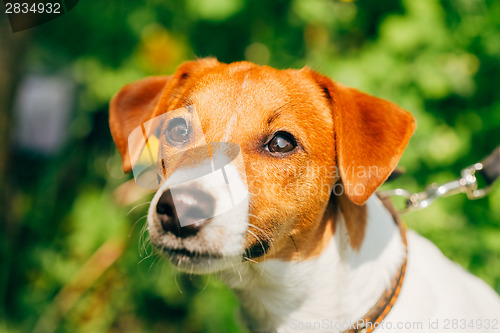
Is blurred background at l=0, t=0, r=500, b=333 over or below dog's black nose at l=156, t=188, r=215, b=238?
below

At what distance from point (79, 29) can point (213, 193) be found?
8.94ft

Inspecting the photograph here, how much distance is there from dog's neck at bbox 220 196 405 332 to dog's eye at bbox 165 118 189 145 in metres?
0.62

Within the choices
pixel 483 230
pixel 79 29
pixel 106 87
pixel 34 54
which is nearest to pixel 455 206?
pixel 483 230

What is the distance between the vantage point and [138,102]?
2.38 m

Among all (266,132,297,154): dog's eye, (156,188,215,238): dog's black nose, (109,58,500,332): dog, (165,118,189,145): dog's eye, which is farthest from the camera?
(165,118,189,145): dog's eye

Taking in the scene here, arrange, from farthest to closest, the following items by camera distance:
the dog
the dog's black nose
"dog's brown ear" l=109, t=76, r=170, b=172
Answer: "dog's brown ear" l=109, t=76, r=170, b=172
the dog
the dog's black nose

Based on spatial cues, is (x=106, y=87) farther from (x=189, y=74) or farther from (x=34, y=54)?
(x=189, y=74)

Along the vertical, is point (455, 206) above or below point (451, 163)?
below

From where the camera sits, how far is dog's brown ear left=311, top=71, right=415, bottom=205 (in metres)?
1.81

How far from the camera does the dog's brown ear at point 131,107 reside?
2.32 m

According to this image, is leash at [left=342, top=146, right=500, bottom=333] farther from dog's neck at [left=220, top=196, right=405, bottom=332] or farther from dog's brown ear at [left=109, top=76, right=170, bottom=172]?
dog's brown ear at [left=109, top=76, right=170, bottom=172]

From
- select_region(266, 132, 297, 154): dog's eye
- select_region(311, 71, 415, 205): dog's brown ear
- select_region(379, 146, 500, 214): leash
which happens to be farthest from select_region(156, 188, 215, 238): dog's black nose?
select_region(379, 146, 500, 214): leash

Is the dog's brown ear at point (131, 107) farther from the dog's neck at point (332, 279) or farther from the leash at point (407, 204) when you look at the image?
the leash at point (407, 204)

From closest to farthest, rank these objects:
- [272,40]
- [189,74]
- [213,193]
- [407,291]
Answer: [213,193]
[407,291]
[189,74]
[272,40]
